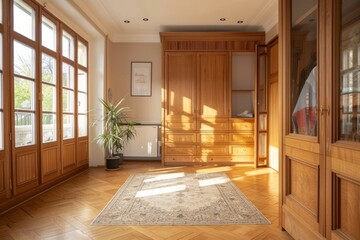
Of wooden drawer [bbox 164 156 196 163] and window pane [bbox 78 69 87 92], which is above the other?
window pane [bbox 78 69 87 92]

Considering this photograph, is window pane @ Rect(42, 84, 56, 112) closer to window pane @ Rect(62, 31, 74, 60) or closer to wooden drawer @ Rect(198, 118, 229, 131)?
window pane @ Rect(62, 31, 74, 60)

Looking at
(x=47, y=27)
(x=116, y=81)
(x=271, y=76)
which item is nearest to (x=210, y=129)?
(x=271, y=76)

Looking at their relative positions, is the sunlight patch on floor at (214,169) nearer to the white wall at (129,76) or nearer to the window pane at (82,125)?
the white wall at (129,76)

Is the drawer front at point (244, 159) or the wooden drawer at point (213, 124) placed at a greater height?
the wooden drawer at point (213, 124)

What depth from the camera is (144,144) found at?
5.43 meters

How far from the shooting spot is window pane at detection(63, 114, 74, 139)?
4004 mm

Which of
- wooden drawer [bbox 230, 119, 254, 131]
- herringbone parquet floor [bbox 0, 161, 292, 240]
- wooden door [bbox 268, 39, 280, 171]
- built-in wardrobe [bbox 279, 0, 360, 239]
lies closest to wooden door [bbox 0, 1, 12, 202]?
herringbone parquet floor [bbox 0, 161, 292, 240]

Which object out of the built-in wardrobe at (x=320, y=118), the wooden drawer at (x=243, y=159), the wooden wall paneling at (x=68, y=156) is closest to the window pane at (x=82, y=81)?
the wooden wall paneling at (x=68, y=156)

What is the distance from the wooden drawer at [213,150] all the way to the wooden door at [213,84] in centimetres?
65

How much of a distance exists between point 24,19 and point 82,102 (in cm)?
195

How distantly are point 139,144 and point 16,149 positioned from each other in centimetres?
285

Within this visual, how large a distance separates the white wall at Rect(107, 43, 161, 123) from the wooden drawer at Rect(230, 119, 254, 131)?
1.70 meters

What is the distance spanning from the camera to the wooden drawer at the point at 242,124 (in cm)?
502

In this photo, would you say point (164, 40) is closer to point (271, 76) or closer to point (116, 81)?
point (116, 81)
